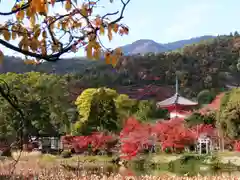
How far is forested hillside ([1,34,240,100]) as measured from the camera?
67812mm

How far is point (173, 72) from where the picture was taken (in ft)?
239

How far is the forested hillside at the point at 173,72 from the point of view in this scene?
222ft

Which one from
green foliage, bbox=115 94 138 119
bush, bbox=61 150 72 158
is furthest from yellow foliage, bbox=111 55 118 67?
green foliage, bbox=115 94 138 119

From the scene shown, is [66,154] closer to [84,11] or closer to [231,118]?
[231,118]

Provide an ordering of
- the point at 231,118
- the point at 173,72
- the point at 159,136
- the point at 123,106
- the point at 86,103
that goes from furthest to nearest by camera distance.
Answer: the point at 173,72 < the point at 123,106 < the point at 86,103 < the point at 159,136 < the point at 231,118

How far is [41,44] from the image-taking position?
220 cm

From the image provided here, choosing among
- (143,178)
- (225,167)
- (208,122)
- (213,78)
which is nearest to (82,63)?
(213,78)

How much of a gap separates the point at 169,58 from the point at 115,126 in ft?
145

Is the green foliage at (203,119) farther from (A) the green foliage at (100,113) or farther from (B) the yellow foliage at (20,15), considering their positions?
(B) the yellow foliage at (20,15)

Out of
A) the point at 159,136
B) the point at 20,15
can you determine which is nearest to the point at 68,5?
the point at 20,15

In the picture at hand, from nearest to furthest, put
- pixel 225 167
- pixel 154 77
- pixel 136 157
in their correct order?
1. pixel 225 167
2. pixel 136 157
3. pixel 154 77

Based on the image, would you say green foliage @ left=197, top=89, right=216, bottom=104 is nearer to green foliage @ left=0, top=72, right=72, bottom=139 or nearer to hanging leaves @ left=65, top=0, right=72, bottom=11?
green foliage @ left=0, top=72, right=72, bottom=139

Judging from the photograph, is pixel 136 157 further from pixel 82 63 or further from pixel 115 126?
pixel 82 63

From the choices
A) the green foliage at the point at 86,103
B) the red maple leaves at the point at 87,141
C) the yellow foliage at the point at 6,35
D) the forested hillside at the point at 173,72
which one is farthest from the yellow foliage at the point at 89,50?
the forested hillside at the point at 173,72
